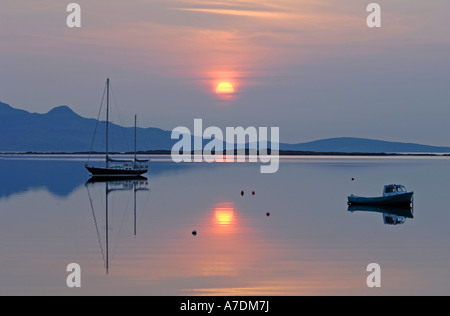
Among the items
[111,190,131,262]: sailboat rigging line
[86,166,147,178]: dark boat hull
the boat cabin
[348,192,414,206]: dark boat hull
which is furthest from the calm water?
[86,166,147,178]: dark boat hull

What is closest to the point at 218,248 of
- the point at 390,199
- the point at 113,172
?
the point at 390,199

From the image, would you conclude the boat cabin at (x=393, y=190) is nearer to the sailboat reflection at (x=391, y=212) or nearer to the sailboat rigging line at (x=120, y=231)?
the sailboat reflection at (x=391, y=212)

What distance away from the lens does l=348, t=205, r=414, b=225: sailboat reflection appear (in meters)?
44.7

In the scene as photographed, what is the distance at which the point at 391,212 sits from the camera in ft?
166

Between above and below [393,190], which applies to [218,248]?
below

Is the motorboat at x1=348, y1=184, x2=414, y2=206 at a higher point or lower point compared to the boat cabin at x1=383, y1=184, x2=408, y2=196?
lower

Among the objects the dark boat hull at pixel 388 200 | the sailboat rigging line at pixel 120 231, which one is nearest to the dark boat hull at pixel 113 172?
the sailboat rigging line at pixel 120 231

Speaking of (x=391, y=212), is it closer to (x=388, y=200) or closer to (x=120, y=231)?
(x=388, y=200)

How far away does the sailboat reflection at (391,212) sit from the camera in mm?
44688

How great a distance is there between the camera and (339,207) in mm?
53688

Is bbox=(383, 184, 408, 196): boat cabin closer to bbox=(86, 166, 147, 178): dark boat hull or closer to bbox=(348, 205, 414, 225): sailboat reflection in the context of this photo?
bbox=(348, 205, 414, 225): sailboat reflection
